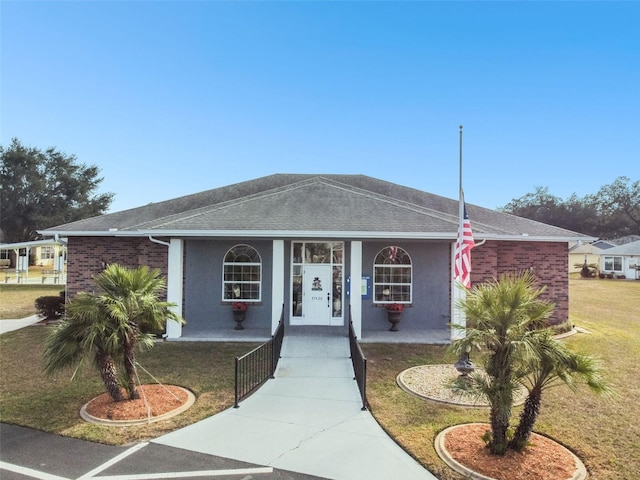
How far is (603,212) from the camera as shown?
66438mm

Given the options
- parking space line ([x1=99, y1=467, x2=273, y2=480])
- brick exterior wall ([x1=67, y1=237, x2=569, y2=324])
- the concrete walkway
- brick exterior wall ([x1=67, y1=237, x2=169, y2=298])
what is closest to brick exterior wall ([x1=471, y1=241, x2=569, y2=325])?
brick exterior wall ([x1=67, y1=237, x2=569, y2=324])

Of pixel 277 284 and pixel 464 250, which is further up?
pixel 464 250

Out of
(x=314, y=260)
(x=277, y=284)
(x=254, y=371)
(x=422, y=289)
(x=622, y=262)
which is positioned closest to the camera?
(x=254, y=371)

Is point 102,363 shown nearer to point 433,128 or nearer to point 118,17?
point 118,17

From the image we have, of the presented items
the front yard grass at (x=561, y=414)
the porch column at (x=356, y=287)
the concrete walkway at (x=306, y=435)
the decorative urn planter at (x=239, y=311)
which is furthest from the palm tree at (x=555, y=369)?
the decorative urn planter at (x=239, y=311)

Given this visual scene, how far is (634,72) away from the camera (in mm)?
15109

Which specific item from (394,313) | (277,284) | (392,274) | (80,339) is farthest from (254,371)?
(392,274)

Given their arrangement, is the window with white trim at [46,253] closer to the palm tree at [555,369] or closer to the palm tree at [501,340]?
the palm tree at [501,340]

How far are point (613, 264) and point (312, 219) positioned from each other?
42590 millimetres

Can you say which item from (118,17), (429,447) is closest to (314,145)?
(118,17)

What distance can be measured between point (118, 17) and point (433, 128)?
14881mm

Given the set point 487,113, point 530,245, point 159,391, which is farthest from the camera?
point 487,113

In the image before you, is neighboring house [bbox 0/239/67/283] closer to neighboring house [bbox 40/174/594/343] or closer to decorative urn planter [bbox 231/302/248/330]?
neighboring house [bbox 40/174/594/343]

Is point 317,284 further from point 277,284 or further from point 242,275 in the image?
point 242,275
